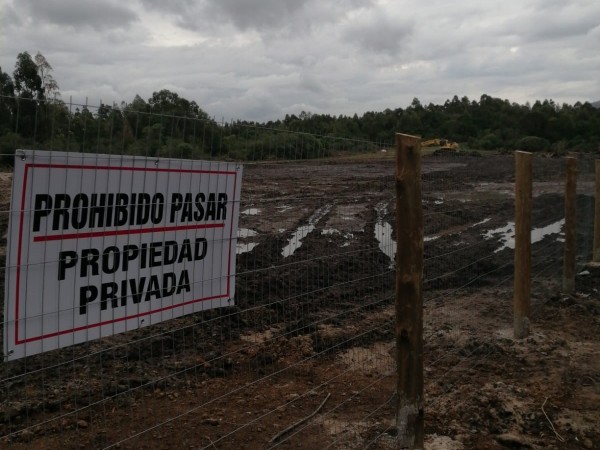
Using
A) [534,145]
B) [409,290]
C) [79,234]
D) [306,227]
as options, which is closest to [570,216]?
[306,227]

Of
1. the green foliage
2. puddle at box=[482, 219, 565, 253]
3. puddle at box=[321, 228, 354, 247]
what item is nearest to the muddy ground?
puddle at box=[321, 228, 354, 247]

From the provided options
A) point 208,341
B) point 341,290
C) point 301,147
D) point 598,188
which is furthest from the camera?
point 598,188

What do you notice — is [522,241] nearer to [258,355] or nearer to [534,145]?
[258,355]

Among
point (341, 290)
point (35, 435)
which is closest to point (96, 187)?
point (35, 435)

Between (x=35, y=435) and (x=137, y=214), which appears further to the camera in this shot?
(x=35, y=435)

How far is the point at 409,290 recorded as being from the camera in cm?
384

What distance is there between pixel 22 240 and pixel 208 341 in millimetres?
3901

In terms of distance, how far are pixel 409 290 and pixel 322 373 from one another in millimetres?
2084

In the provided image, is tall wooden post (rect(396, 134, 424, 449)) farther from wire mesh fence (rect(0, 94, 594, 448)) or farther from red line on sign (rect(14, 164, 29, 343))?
→ red line on sign (rect(14, 164, 29, 343))

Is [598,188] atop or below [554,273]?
atop

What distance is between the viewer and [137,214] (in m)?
2.91

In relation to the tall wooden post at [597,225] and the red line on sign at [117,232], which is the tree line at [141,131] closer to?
the red line on sign at [117,232]

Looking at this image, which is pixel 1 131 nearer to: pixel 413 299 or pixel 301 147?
pixel 301 147

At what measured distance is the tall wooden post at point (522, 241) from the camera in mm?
6188
